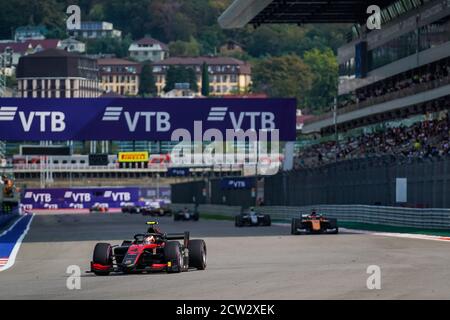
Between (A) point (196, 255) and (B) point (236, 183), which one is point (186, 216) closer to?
(B) point (236, 183)

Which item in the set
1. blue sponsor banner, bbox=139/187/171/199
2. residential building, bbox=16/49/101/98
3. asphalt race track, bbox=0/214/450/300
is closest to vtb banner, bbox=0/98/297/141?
asphalt race track, bbox=0/214/450/300

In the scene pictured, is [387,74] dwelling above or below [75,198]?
above

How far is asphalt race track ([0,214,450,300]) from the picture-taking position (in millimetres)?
17031

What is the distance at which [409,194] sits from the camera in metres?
41.6

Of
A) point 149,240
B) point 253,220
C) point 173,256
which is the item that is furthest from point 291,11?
point 173,256

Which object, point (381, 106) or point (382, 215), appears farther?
point (381, 106)

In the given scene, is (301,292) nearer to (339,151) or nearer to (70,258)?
(70,258)

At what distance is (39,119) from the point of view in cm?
4556

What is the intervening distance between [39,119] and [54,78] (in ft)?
303

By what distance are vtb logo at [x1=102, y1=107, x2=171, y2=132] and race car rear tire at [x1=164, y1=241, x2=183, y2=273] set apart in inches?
981

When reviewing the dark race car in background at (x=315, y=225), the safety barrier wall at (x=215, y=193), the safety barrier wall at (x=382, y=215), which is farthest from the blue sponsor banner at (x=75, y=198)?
the dark race car in background at (x=315, y=225)

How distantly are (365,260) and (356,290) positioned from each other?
21.4 feet

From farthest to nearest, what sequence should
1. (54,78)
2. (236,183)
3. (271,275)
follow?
(54,78)
(236,183)
(271,275)

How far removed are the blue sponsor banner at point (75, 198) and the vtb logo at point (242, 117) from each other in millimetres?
92449
